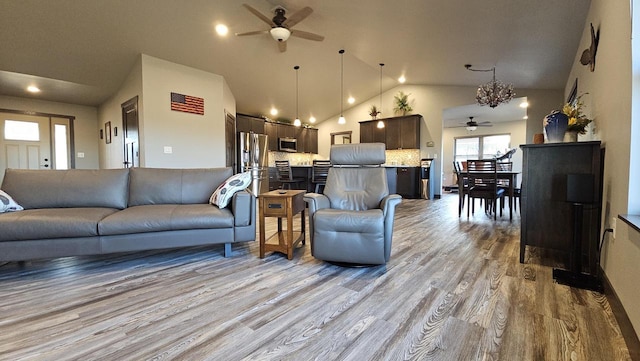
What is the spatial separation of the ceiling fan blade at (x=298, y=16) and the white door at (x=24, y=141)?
661 cm

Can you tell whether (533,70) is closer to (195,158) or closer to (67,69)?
(195,158)

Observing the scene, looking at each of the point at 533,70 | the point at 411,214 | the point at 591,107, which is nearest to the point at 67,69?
the point at 411,214

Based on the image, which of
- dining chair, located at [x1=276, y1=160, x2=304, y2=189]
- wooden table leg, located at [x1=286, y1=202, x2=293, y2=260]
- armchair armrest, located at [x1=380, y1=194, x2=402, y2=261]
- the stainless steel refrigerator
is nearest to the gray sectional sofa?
wooden table leg, located at [x1=286, y1=202, x2=293, y2=260]

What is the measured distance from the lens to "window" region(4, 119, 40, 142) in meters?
5.88

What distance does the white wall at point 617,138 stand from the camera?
135 cm

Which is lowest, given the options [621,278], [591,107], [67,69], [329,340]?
[329,340]

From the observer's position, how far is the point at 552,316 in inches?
59.7

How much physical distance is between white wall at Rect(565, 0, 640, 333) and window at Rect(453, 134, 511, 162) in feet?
28.1

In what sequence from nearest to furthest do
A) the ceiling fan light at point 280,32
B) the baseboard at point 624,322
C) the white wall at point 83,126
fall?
1. the baseboard at point 624,322
2. the ceiling fan light at point 280,32
3. the white wall at point 83,126

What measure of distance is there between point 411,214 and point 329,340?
3.88 meters

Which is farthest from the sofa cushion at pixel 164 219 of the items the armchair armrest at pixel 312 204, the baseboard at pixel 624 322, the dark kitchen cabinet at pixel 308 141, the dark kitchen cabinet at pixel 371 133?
the dark kitchen cabinet at pixel 308 141

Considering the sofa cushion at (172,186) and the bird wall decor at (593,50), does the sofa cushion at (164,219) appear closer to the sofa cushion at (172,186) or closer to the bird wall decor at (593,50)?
the sofa cushion at (172,186)

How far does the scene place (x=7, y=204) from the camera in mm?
2330

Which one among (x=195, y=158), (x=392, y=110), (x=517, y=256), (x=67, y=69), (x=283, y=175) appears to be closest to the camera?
(x=517, y=256)
